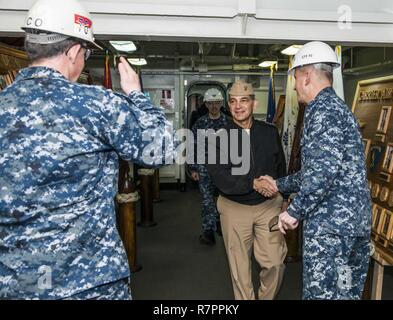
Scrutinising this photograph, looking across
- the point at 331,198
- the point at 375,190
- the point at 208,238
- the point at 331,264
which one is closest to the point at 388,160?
the point at 375,190

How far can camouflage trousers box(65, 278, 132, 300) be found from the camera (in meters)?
1.31

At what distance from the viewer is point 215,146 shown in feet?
8.95

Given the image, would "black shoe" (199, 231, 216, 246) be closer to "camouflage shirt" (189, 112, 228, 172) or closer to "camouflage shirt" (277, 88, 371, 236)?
"camouflage shirt" (189, 112, 228, 172)

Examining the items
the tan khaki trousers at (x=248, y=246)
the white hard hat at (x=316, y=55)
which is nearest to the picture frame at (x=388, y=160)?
the tan khaki trousers at (x=248, y=246)

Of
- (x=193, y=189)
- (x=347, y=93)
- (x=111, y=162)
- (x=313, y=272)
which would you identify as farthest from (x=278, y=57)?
(x=111, y=162)

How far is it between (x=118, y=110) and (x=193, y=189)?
273 inches

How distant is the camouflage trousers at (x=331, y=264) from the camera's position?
1.96 m

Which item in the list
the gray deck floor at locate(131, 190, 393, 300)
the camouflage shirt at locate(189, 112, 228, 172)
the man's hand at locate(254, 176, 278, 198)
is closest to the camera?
the man's hand at locate(254, 176, 278, 198)

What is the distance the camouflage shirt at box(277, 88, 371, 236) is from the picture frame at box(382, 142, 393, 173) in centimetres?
90

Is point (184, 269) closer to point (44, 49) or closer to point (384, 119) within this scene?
point (384, 119)

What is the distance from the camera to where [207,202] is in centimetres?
462

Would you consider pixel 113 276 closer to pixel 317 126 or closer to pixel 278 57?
pixel 317 126

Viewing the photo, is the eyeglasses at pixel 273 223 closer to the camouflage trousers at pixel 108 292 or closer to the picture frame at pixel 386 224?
the picture frame at pixel 386 224
